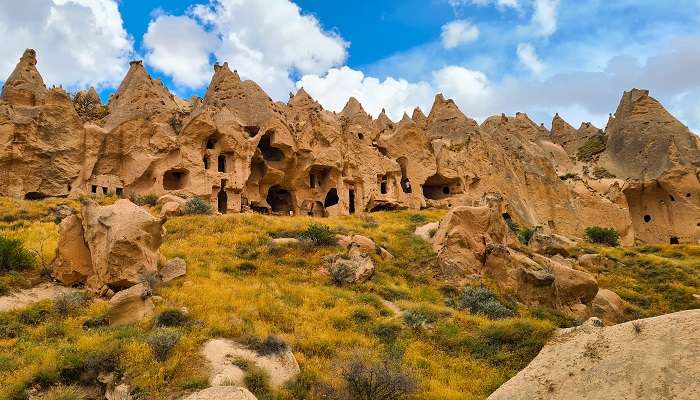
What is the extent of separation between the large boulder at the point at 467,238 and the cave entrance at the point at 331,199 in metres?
17.4

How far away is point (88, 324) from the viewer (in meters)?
12.6

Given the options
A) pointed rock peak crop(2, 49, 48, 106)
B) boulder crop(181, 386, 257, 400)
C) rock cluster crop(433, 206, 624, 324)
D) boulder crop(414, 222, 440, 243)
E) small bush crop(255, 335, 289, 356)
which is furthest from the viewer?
pointed rock peak crop(2, 49, 48, 106)

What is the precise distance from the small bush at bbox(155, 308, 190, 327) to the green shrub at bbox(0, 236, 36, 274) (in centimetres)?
626

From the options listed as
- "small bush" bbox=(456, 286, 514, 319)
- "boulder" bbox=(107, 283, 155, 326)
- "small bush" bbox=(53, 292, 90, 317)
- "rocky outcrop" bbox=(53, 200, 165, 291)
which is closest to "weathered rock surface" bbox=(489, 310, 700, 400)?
"small bush" bbox=(456, 286, 514, 319)

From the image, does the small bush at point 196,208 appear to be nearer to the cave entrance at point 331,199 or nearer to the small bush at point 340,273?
the small bush at point 340,273

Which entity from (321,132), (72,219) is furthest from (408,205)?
(72,219)

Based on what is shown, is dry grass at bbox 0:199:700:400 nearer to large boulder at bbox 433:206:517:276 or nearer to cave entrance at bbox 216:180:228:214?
large boulder at bbox 433:206:517:276

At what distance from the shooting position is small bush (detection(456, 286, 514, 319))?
50.0ft

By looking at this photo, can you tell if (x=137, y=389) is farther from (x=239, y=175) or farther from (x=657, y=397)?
(x=239, y=175)

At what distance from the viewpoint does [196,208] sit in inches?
1056

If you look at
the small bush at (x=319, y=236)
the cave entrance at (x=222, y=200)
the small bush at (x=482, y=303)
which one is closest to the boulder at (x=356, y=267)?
the small bush at (x=319, y=236)

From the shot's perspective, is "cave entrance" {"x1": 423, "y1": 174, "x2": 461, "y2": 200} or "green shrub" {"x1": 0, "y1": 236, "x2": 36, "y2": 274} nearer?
"green shrub" {"x1": 0, "y1": 236, "x2": 36, "y2": 274}

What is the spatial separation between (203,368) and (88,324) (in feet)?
13.3

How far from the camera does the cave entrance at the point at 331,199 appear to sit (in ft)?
126
